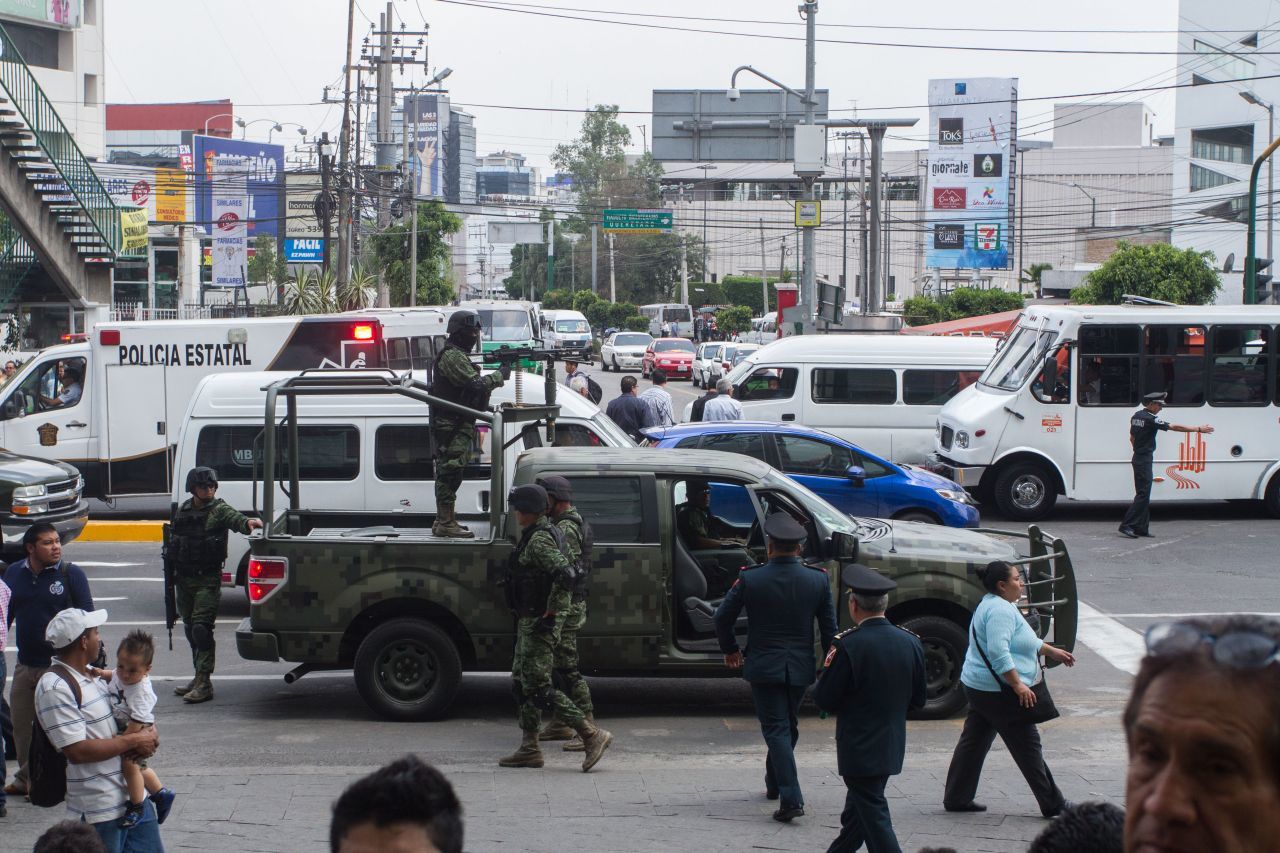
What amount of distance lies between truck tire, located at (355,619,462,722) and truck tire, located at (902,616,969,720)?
10.1 ft

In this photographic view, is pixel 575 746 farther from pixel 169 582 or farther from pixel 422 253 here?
pixel 422 253

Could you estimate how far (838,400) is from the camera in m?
21.1

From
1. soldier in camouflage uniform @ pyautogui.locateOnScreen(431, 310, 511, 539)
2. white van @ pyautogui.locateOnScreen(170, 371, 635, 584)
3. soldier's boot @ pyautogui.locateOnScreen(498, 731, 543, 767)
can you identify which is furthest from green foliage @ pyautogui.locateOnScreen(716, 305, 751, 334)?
soldier's boot @ pyautogui.locateOnScreen(498, 731, 543, 767)

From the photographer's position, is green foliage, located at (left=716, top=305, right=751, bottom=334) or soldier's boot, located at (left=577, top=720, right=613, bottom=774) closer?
soldier's boot, located at (left=577, top=720, right=613, bottom=774)

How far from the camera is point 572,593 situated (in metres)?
8.13

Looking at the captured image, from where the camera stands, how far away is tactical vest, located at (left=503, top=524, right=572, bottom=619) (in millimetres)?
8070

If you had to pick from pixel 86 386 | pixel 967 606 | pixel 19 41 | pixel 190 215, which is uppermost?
pixel 19 41

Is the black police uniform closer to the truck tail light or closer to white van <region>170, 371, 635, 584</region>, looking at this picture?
white van <region>170, 371, 635, 584</region>

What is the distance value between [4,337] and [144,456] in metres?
15.6

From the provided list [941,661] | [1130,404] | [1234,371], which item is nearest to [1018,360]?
[1130,404]

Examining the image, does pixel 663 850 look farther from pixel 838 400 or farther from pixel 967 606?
pixel 838 400

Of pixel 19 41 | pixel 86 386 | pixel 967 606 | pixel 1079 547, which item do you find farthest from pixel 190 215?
pixel 967 606

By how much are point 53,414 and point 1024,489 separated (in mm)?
12785

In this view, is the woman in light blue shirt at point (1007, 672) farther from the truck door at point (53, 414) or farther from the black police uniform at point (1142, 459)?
the truck door at point (53, 414)
